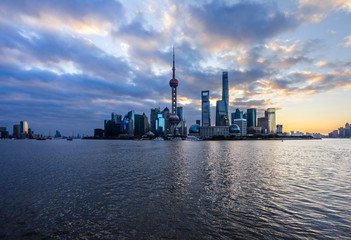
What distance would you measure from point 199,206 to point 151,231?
7.21m

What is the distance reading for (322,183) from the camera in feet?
99.9

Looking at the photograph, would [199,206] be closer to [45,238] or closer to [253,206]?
[253,206]

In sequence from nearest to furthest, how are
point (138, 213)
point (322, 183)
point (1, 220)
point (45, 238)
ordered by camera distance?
point (45, 238) → point (1, 220) → point (138, 213) → point (322, 183)

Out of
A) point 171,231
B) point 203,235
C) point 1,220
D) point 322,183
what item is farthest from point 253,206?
Result: point 1,220

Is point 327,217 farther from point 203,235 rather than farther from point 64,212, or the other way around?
point 64,212

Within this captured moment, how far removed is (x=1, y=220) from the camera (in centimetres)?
1677

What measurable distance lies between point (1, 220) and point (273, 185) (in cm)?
3466

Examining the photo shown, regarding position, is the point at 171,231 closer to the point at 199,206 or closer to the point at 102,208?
the point at 199,206

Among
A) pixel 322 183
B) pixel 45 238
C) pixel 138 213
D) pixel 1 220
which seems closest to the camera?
pixel 45 238

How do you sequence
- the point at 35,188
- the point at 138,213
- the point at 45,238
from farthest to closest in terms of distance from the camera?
1. the point at 35,188
2. the point at 138,213
3. the point at 45,238

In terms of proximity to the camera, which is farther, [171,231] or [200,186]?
[200,186]

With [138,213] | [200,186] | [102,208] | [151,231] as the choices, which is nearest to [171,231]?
[151,231]

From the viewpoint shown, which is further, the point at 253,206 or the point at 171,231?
the point at 253,206

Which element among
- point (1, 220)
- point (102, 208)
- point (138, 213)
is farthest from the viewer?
point (102, 208)
